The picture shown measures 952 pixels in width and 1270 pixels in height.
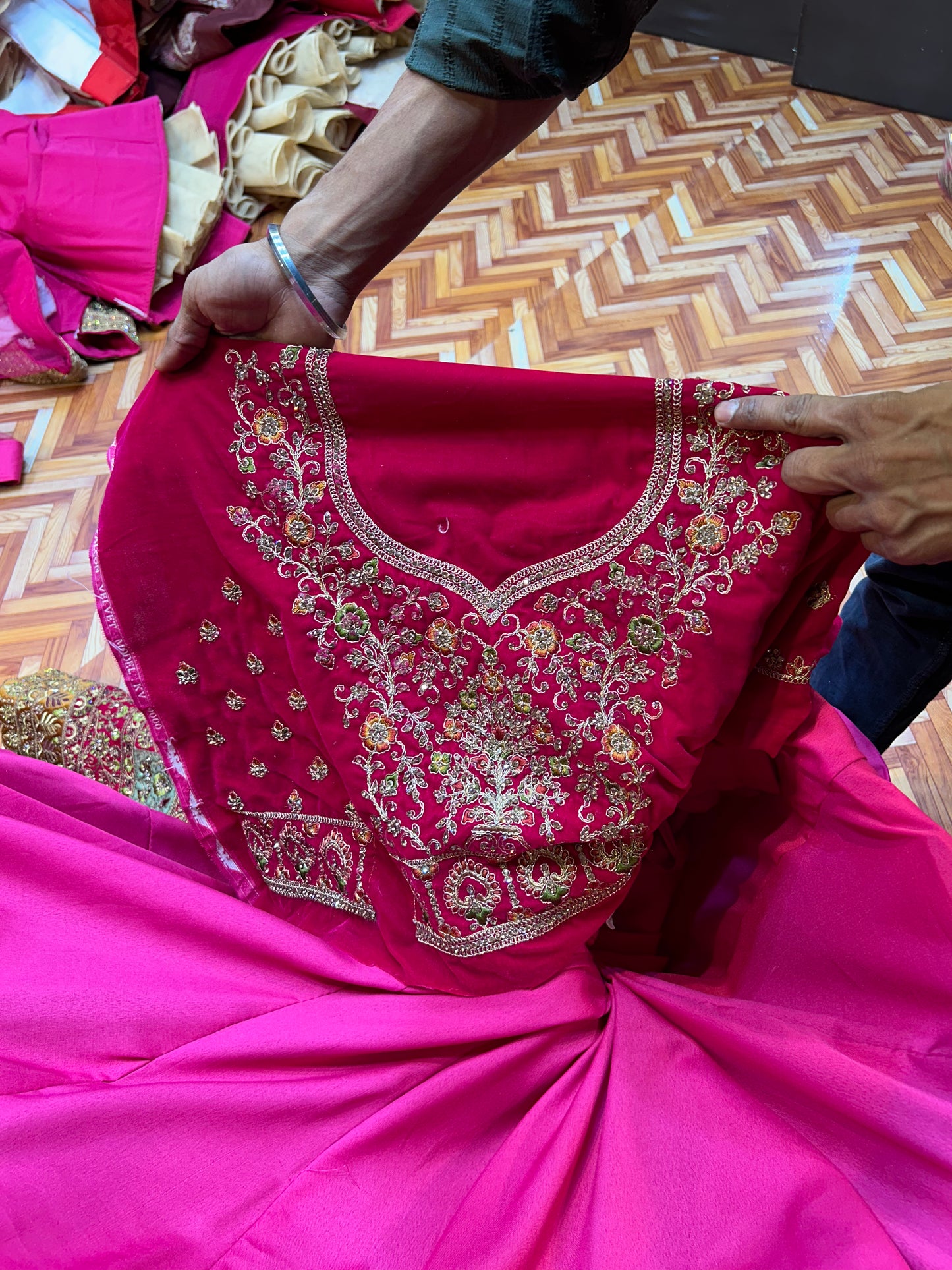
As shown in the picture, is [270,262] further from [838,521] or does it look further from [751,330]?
[751,330]

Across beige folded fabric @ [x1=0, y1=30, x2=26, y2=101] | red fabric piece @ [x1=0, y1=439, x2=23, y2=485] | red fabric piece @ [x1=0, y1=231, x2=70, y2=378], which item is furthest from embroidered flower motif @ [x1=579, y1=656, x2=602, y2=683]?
beige folded fabric @ [x1=0, y1=30, x2=26, y2=101]

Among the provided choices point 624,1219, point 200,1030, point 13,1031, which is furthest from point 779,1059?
point 13,1031

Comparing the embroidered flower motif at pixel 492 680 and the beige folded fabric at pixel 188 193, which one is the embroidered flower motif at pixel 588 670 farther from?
the beige folded fabric at pixel 188 193

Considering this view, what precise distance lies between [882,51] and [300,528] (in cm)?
306

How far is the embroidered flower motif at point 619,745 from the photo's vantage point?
0.93 m

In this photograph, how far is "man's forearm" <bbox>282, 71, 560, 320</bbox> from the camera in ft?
3.11

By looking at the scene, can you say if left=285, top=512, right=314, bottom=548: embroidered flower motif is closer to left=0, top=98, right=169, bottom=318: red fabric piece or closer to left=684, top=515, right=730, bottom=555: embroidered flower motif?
left=684, top=515, right=730, bottom=555: embroidered flower motif

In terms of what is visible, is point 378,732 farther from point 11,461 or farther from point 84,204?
point 84,204

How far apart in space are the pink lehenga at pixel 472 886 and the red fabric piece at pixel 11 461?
1.40 metres

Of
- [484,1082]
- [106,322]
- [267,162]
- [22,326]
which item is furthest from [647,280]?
[484,1082]

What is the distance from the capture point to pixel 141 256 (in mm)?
2553

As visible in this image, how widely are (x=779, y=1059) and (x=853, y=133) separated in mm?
3005

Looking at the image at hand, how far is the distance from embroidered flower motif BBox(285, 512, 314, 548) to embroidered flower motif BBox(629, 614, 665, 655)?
31 centimetres

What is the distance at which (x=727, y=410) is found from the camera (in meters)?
0.85
